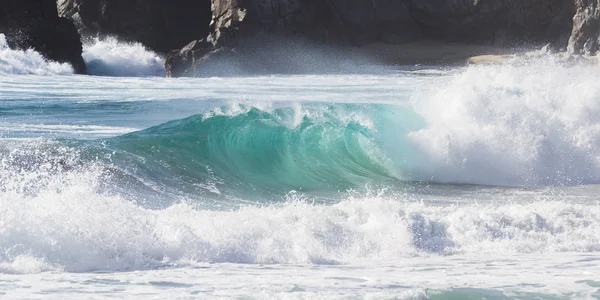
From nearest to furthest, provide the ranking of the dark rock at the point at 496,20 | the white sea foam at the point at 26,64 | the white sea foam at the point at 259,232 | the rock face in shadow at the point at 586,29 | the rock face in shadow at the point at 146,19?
the white sea foam at the point at 259,232, the rock face in shadow at the point at 586,29, the white sea foam at the point at 26,64, the dark rock at the point at 496,20, the rock face in shadow at the point at 146,19

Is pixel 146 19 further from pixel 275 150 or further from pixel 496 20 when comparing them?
pixel 275 150

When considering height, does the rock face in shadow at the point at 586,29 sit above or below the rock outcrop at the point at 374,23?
below

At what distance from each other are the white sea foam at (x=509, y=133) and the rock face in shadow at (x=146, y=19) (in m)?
25.4

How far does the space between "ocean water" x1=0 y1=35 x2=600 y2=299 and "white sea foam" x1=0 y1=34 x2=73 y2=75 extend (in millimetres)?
9295

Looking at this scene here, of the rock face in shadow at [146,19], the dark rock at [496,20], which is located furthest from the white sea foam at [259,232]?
the rock face in shadow at [146,19]

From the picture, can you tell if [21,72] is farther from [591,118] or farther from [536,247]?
[536,247]

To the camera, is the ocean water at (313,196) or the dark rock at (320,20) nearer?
the ocean water at (313,196)

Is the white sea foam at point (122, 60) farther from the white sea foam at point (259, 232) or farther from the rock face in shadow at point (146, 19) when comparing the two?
the white sea foam at point (259, 232)

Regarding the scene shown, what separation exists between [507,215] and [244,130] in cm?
564

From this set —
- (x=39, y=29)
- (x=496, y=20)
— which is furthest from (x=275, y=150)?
(x=496, y=20)

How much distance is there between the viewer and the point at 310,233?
303 inches

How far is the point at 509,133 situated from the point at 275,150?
9.69 ft

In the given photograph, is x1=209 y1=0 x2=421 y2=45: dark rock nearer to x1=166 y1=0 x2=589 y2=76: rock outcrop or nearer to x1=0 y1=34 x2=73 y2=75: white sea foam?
x1=166 y1=0 x2=589 y2=76: rock outcrop

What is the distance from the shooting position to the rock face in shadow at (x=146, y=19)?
37.8 m
